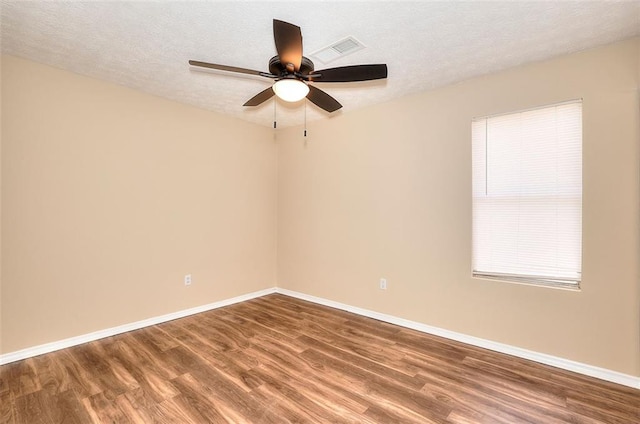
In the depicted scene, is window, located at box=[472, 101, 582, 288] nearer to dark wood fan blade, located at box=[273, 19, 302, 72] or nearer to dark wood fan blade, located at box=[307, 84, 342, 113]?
dark wood fan blade, located at box=[307, 84, 342, 113]

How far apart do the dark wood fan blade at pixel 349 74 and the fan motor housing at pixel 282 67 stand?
0.18ft

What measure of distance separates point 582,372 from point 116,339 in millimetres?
4144

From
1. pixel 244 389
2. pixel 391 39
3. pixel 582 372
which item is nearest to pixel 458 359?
pixel 582 372

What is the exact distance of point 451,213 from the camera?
3031 millimetres

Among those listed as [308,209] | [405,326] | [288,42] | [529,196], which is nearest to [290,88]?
[288,42]

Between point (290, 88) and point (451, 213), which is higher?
point (290, 88)

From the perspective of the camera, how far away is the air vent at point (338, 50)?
2240 millimetres

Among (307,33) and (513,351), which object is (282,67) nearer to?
(307,33)

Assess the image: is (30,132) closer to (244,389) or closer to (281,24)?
(281,24)

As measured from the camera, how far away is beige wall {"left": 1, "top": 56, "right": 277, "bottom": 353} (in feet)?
8.36

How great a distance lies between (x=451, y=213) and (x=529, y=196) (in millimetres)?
667

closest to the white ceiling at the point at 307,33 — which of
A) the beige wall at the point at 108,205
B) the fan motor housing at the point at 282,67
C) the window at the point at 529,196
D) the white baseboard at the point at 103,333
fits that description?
the fan motor housing at the point at 282,67

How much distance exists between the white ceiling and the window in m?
0.57

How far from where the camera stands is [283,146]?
461 centimetres
